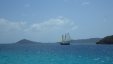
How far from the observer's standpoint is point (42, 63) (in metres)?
40.1

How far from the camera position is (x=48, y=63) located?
39.6 metres

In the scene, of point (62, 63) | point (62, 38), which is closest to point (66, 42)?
point (62, 38)

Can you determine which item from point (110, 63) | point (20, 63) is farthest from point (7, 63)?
point (110, 63)

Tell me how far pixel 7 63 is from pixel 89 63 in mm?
14117

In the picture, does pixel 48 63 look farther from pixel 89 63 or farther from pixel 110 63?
pixel 110 63

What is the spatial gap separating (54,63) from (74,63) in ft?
11.3

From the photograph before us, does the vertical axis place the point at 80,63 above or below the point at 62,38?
below

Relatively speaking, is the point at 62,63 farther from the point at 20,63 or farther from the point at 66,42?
the point at 66,42

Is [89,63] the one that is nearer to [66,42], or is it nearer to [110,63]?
[110,63]

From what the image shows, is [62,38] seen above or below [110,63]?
above

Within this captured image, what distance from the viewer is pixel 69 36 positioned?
181375mm

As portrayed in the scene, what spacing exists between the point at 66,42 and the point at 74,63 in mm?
143078

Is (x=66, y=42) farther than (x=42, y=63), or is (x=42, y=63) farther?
(x=66, y=42)

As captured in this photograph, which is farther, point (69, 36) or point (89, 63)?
point (69, 36)
